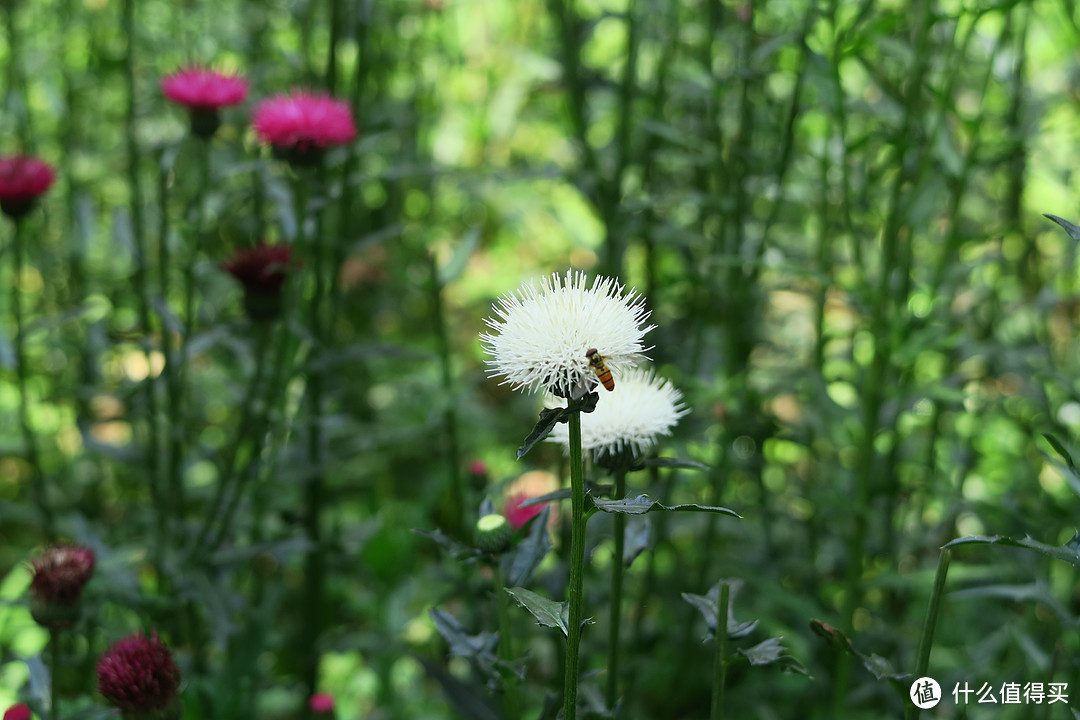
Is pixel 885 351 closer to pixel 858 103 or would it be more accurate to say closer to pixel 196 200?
pixel 858 103

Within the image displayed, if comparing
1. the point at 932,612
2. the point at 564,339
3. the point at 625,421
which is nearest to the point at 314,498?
the point at 625,421

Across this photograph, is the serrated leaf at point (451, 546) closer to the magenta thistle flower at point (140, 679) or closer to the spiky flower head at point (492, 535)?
the spiky flower head at point (492, 535)

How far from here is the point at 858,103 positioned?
178 cm

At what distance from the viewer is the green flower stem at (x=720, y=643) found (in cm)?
98

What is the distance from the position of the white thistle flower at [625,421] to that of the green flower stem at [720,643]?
Result: 0.20 m

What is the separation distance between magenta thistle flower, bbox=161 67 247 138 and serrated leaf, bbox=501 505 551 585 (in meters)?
1.15

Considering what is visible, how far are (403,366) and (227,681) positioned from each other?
5.06 feet

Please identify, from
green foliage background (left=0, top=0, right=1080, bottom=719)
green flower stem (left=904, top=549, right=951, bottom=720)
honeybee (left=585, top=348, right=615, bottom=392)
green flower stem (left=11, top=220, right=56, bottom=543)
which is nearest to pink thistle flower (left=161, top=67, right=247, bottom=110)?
green foliage background (left=0, top=0, right=1080, bottom=719)

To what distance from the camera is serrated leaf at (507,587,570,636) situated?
0.88 m

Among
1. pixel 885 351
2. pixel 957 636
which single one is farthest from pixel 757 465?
pixel 957 636

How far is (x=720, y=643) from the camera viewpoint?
1015 millimetres

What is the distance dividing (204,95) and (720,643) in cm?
146

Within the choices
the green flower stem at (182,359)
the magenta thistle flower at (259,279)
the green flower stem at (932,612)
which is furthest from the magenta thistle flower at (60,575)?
the green flower stem at (932,612)

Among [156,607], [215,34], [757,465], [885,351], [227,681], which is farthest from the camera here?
[215,34]
